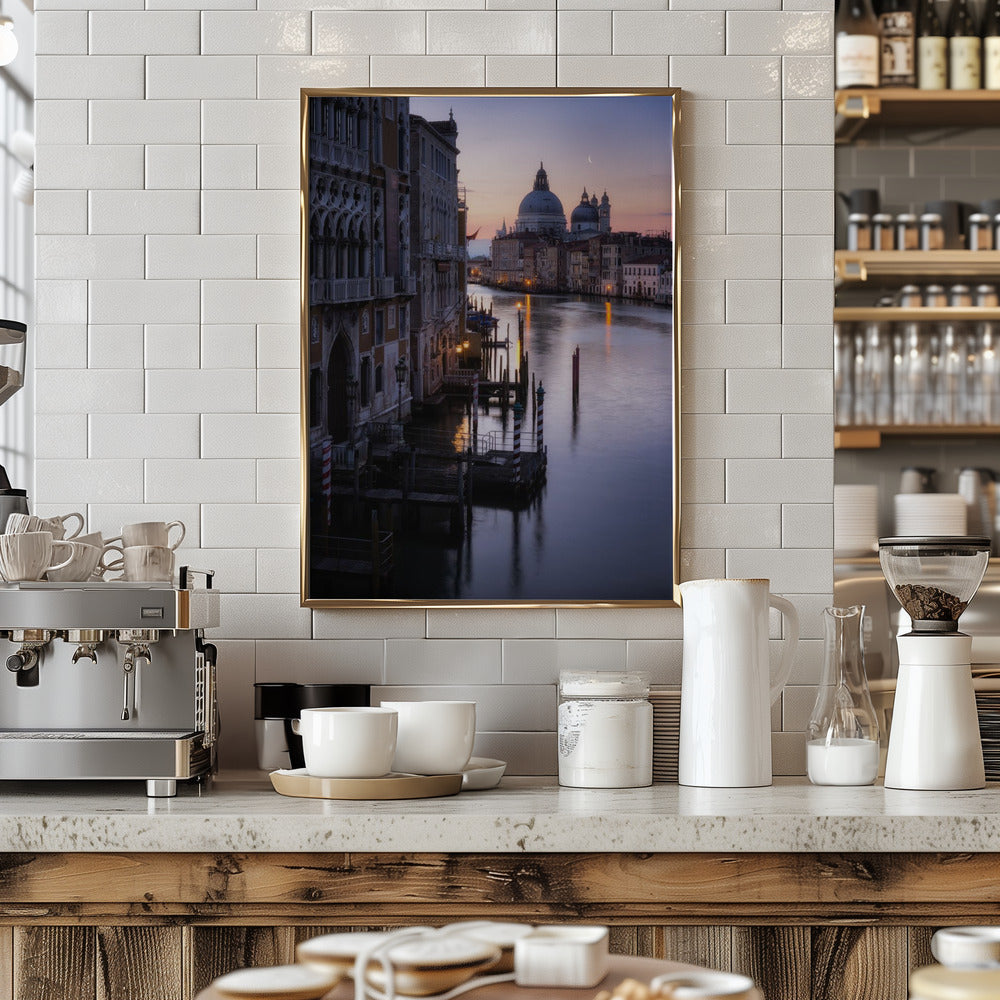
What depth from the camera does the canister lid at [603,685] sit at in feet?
6.59

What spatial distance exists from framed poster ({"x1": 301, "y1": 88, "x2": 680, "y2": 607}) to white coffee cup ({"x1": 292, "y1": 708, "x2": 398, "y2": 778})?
0.36m

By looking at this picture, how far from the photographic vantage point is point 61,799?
73.5 inches

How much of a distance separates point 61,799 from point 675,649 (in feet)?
3.51

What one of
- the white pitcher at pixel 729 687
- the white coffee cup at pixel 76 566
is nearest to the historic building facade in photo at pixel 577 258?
the white pitcher at pixel 729 687

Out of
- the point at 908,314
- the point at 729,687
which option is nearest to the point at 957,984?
the point at 729,687

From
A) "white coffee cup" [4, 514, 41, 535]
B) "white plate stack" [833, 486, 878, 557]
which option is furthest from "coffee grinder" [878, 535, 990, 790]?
"white coffee cup" [4, 514, 41, 535]

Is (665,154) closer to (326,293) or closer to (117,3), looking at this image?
(326,293)

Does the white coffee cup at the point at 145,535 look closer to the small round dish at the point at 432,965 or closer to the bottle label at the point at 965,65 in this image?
the small round dish at the point at 432,965

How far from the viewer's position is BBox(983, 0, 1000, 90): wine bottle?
3301 mm

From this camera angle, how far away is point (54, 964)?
5.60 feet

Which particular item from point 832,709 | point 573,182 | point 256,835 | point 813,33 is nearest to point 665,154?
point 573,182

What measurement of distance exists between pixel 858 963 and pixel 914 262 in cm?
217

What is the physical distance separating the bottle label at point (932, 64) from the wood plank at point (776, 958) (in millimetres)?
2456

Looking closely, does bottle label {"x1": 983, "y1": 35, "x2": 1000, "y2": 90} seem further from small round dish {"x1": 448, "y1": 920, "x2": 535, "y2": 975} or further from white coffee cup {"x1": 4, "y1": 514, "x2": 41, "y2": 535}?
small round dish {"x1": 448, "y1": 920, "x2": 535, "y2": 975}
